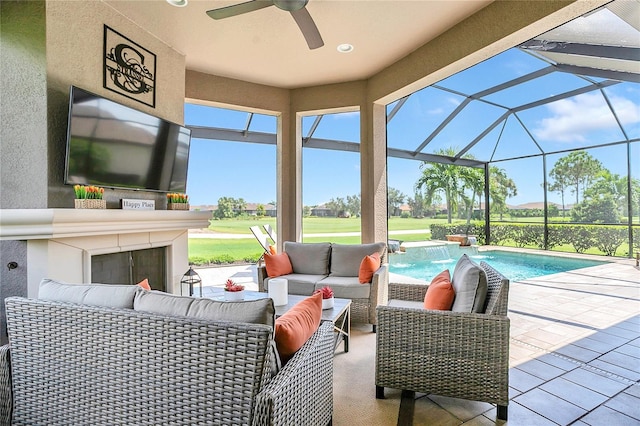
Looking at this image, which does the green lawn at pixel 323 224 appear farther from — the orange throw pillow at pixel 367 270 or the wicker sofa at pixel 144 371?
the wicker sofa at pixel 144 371

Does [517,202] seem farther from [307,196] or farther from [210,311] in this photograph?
[210,311]

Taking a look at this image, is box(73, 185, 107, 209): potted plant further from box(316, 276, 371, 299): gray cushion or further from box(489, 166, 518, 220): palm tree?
box(489, 166, 518, 220): palm tree

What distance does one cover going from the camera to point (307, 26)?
9.53 feet

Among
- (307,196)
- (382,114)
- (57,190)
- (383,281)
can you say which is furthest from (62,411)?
(382,114)

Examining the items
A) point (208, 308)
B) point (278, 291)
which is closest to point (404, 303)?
point (278, 291)

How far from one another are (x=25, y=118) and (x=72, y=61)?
64 cm

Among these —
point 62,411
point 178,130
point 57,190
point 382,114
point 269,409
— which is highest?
point 382,114

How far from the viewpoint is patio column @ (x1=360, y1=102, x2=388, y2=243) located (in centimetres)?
495

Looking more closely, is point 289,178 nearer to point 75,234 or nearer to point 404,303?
point 404,303

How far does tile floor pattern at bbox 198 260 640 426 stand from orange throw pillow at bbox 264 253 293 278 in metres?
2.32

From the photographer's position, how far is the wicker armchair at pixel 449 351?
2.04 metres

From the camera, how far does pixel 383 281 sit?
3965 millimetres

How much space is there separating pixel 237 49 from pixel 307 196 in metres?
2.44

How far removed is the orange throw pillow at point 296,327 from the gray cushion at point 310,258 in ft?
8.18
